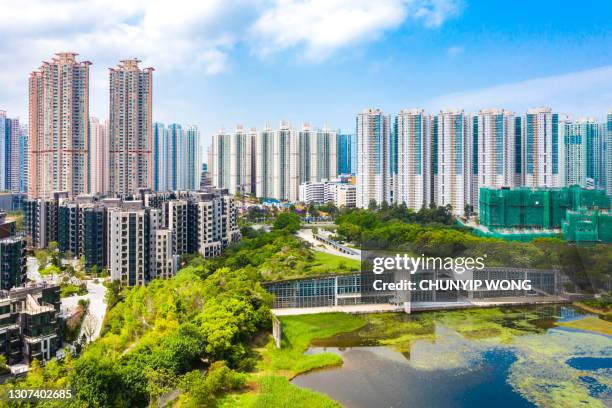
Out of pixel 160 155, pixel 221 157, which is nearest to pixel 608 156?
pixel 221 157

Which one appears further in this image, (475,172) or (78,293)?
(475,172)

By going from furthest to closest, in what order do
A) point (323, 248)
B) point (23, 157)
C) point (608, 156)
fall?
point (23, 157)
point (608, 156)
point (323, 248)

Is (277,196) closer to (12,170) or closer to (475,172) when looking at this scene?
(475,172)

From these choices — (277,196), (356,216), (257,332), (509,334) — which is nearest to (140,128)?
(356,216)

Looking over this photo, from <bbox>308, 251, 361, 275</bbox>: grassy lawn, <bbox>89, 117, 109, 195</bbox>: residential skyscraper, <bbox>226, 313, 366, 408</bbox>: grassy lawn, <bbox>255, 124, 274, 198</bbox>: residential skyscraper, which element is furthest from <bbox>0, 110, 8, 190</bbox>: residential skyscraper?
<bbox>226, 313, 366, 408</bbox>: grassy lawn

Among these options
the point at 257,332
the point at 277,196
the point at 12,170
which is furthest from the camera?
the point at 277,196

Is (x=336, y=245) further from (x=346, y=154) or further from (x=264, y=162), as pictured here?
(x=346, y=154)
